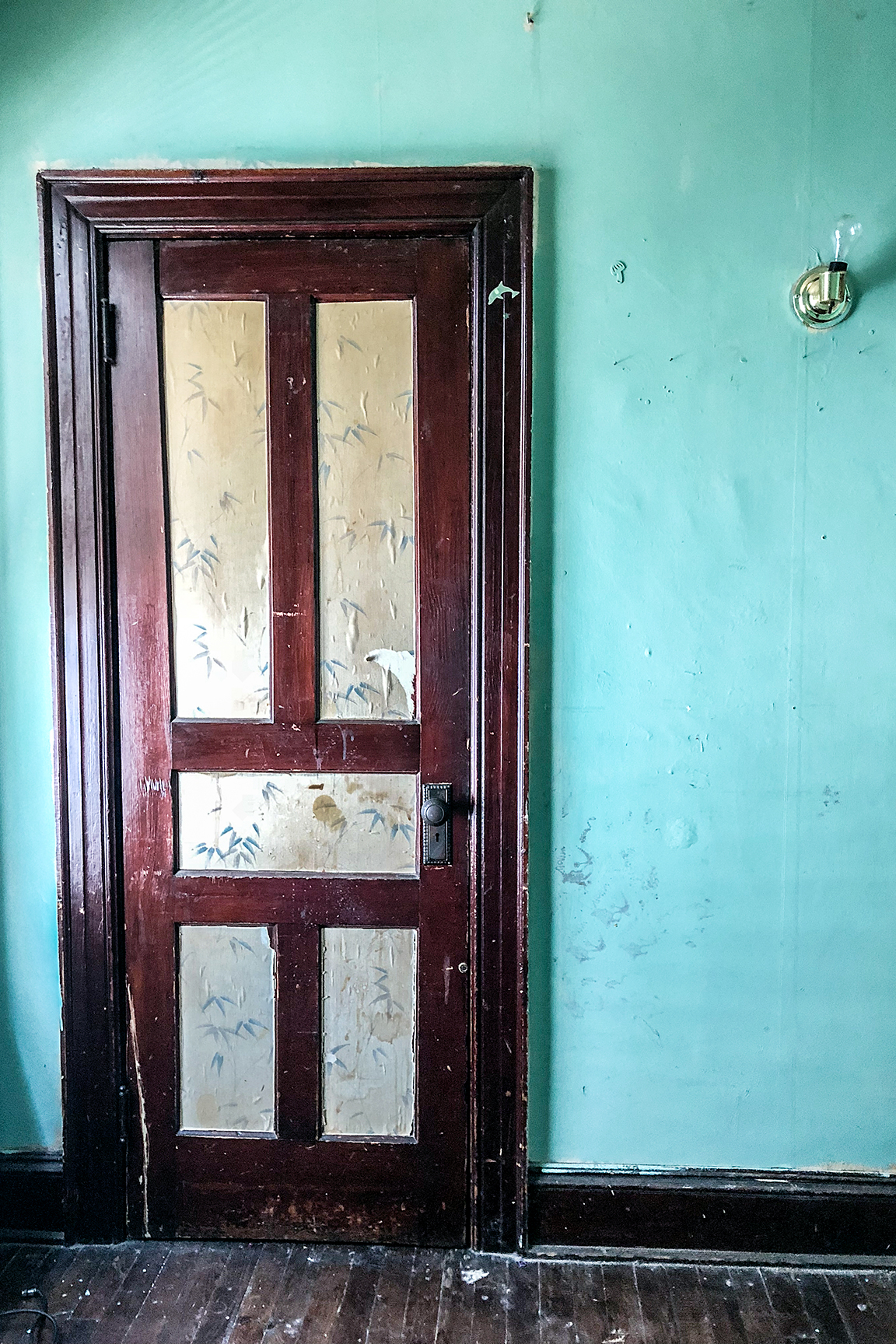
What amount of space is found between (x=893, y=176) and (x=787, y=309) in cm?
33

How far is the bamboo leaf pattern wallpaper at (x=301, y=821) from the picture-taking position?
186 cm

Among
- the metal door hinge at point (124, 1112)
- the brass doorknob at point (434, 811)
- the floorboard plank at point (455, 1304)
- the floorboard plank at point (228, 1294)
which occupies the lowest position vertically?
the floorboard plank at point (228, 1294)

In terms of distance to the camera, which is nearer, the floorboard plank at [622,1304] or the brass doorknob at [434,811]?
the floorboard plank at [622,1304]

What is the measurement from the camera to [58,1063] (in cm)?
192

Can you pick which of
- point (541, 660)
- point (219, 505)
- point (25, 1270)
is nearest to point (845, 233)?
point (541, 660)

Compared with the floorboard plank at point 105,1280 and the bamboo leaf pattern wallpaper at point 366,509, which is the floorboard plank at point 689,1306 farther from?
the bamboo leaf pattern wallpaper at point 366,509

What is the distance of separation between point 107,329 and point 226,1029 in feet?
5.12

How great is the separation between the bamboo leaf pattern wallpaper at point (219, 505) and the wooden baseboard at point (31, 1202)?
109 centimetres

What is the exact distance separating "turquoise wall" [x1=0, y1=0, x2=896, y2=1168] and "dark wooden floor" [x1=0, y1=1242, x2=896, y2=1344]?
234 millimetres

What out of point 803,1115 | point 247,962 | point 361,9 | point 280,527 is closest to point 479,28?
point 361,9

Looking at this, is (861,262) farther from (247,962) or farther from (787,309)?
(247,962)

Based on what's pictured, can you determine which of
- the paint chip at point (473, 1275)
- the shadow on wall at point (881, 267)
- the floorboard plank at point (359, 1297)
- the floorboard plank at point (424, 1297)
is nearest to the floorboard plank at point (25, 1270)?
the floorboard plank at point (359, 1297)

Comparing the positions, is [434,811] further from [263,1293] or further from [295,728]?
[263,1293]

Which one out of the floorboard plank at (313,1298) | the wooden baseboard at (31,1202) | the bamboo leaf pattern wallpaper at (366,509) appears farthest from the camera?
the wooden baseboard at (31,1202)
